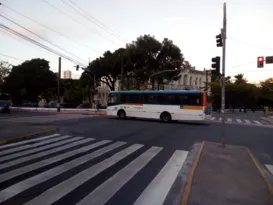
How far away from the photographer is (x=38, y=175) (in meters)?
6.97

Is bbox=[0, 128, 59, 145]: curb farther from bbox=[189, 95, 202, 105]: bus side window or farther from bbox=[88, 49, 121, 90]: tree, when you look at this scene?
bbox=[88, 49, 121, 90]: tree

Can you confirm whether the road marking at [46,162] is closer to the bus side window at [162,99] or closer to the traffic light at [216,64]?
the traffic light at [216,64]

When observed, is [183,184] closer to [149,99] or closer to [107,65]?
[149,99]

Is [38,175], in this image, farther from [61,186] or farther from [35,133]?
[35,133]

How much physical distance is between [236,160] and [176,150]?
251 cm

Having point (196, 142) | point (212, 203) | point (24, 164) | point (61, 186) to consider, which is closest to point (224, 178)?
point (212, 203)

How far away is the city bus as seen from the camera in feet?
75.3

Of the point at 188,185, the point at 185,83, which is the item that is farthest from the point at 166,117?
the point at 185,83

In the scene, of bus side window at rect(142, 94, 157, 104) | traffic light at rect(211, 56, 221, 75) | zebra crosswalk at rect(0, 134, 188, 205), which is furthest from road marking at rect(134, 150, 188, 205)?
bus side window at rect(142, 94, 157, 104)

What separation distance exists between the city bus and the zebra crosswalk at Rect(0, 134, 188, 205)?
1208 centimetres

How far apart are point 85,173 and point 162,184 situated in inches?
81.4

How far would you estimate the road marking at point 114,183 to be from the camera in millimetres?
5411

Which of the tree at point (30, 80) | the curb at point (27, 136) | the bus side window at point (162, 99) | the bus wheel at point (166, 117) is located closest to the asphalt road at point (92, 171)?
the curb at point (27, 136)

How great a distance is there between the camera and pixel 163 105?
2469cm
